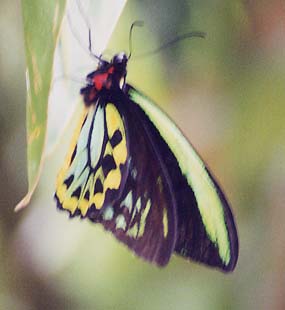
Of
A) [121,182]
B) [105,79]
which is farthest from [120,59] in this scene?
[121,182]

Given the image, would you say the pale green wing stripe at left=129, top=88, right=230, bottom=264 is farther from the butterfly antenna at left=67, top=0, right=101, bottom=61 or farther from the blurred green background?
the butterfly antenna at left=67, top=0, right=101, bottom=61

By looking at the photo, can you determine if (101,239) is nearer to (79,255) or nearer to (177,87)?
(79,255)

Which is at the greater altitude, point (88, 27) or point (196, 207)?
point (88, 27)

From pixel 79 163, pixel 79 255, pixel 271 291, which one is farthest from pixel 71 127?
pixel 271 291

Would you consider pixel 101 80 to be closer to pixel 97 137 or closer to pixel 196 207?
pixel 97 137

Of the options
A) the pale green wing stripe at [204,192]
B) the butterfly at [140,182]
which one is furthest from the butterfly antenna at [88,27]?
the pale green wing stripe at [204,192]

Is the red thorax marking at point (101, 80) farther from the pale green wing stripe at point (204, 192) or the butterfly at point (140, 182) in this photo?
the pale green wing stripe at point (204, 192)

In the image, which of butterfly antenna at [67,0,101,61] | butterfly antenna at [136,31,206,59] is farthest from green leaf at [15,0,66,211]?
butterfly antenna at [136,31,206,59]
